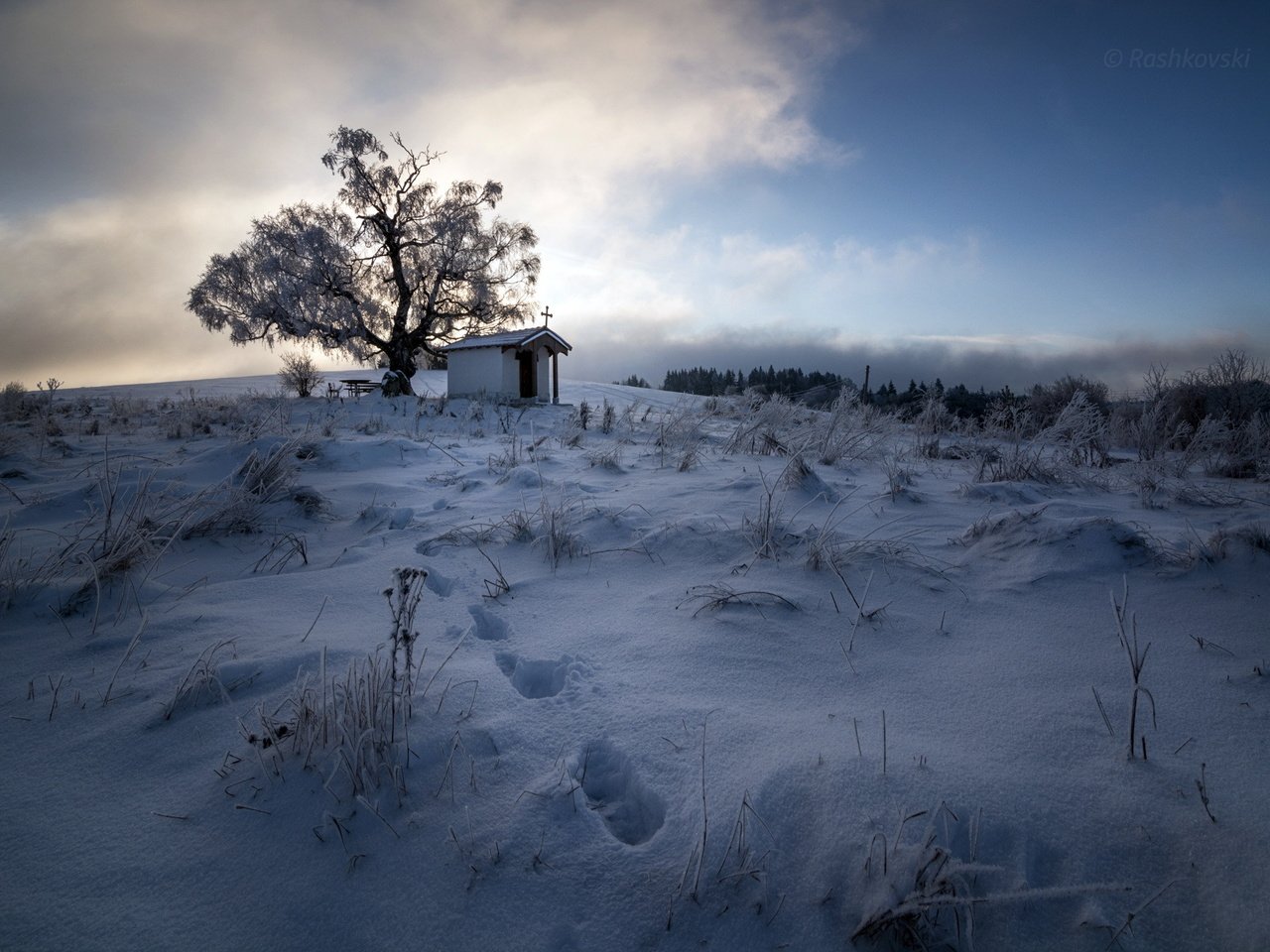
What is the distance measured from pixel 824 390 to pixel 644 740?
520 inches

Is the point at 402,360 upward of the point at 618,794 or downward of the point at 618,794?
upward

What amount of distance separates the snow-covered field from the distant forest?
15.8 feet

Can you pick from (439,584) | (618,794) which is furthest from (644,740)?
(439,584)

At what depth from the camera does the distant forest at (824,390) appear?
1156 cm

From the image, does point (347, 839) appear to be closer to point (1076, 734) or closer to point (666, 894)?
point (666, 894)

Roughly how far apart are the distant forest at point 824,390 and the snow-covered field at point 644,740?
483 cm

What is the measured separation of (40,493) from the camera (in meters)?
4.02

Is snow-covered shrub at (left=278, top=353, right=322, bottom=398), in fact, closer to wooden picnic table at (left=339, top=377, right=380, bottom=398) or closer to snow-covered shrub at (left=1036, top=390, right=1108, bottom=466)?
wooden picnic table at (left=339, top=377, right=380, bottom=398)

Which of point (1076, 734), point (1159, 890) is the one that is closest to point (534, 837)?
point (1159, 890)

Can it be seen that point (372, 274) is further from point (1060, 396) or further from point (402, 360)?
point (1060, 396)

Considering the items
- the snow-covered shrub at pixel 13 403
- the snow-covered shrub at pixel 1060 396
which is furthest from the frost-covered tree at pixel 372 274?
the snow-covered shrub at pixel 1060 396

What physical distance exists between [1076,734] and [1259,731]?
0.48 meters

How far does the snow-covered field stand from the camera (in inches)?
43.5

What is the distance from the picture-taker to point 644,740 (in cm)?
155
